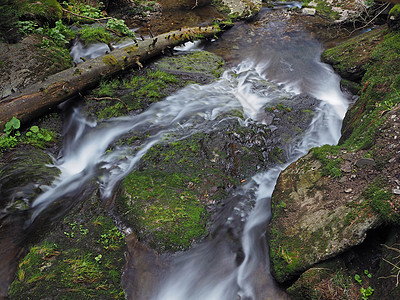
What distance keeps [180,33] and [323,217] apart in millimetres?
7927

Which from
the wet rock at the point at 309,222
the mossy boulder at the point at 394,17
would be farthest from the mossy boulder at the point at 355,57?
the wet rock at the point at 309,222

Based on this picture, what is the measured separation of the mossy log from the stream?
60 centimetres

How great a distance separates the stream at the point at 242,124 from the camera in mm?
3756

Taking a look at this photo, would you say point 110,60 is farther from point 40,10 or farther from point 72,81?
point 40,10

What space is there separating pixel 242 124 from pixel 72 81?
428 centimetres

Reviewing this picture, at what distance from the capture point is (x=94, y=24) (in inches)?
390

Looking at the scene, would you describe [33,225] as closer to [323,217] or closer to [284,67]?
[323,217]

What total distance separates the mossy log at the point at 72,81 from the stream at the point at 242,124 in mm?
601

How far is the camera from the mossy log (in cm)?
564

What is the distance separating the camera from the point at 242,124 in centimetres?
602

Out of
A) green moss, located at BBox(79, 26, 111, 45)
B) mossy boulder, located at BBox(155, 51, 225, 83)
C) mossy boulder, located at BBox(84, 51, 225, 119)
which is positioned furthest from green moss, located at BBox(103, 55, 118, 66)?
green moss, located at BBox(79, 26, 111, 45)

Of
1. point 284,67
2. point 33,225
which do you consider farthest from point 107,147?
point 284,67

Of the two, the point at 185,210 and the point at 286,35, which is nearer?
the point at 185,210

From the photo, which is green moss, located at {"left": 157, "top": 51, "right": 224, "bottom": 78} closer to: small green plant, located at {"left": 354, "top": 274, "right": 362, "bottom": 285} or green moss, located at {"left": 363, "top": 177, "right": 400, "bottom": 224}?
green moss, located at {"left": 363, "top": 177, "right": 400, "bottom": 224}
